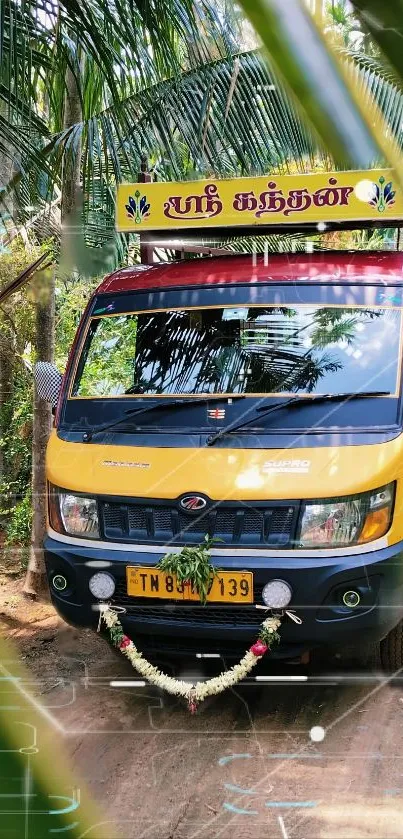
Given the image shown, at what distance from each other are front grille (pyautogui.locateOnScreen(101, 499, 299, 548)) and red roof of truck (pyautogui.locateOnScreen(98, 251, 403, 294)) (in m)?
1.41

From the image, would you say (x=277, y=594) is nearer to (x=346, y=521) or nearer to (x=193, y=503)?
(x=346, y=521)

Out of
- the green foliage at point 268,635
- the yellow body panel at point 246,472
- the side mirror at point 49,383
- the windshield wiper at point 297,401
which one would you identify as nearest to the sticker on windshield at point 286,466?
the yellow body panel at point 246,472

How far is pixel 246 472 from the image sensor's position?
158 inches

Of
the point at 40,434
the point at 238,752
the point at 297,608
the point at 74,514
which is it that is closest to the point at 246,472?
the point at 297,608

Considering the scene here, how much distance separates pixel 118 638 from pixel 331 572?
Answer: 1.08 meters

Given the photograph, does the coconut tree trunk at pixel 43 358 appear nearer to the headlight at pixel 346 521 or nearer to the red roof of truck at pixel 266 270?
the red roof of truck at pixel 266 270

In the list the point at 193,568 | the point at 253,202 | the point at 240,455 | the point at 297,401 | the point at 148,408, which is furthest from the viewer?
the point at 253,202

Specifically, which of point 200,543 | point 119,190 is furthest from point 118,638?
point 119,190

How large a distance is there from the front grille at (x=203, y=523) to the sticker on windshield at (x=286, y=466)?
0.16 m

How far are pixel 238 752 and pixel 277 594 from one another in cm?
76

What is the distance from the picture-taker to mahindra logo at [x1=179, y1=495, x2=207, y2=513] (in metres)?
4.00

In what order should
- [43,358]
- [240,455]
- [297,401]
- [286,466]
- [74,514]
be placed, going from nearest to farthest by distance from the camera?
[286,466]
[240,455]
[297,401]
[74,514]
[43,358]

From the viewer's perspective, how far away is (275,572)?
12.7ft

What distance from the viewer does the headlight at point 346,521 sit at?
3.90 m
